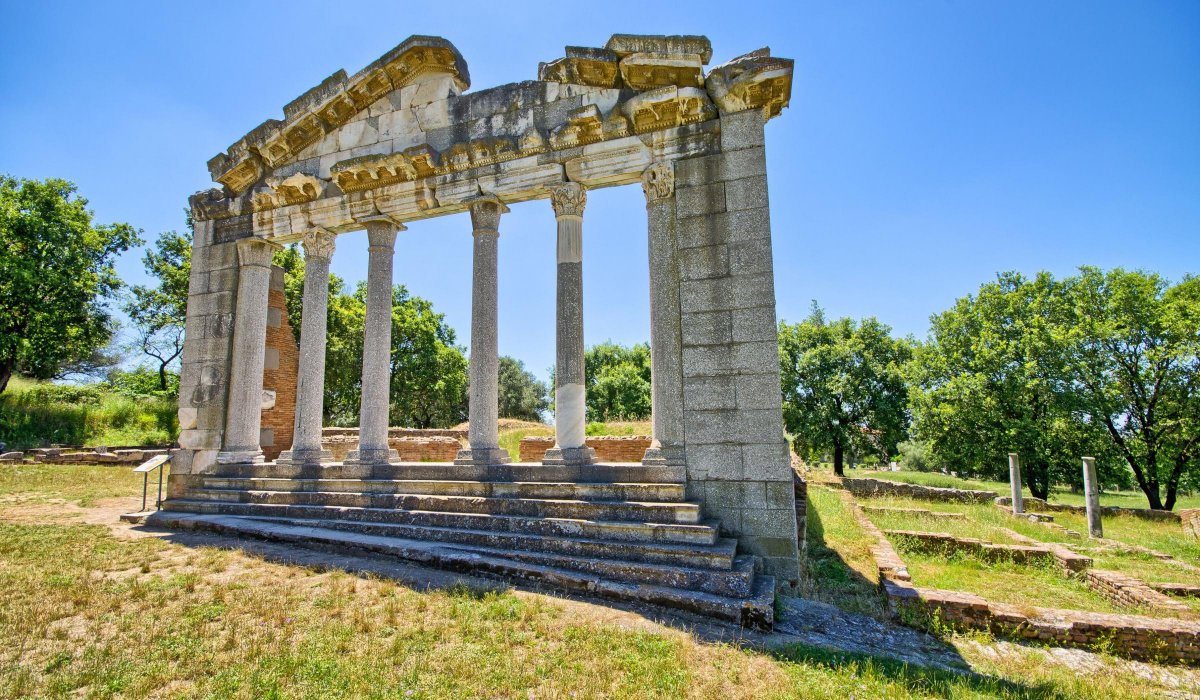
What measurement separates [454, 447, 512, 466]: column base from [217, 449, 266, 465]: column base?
494 centimetres

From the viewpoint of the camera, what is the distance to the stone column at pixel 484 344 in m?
9.56

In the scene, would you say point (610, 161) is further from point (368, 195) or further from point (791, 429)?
point (791, 429)

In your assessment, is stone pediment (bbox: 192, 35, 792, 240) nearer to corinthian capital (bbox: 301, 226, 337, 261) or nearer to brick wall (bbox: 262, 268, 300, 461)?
corinthian capital (bbox: 301, 226, 337, 261)

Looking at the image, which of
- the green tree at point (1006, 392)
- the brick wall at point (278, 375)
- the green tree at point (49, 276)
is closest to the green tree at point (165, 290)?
the green tree at point (49, 276)

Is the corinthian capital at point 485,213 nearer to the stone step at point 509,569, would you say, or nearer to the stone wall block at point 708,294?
the stone wall block at point 708,294

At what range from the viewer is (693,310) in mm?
8445

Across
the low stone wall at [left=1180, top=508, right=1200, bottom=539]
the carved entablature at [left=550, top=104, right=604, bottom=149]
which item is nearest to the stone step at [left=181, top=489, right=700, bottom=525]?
the carved entablature at [left=550, top=104, right=604, bottom=149]

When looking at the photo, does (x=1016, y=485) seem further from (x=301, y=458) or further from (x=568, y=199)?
(x=301, y=458)

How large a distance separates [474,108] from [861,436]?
32775mm

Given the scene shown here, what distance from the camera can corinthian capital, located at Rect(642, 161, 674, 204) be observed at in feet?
29.3

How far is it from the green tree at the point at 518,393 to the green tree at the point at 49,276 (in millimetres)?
27994

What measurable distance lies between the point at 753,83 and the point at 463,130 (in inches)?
208

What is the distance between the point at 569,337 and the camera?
9.30 metres

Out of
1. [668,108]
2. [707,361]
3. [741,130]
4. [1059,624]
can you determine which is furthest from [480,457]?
[1059,624]
